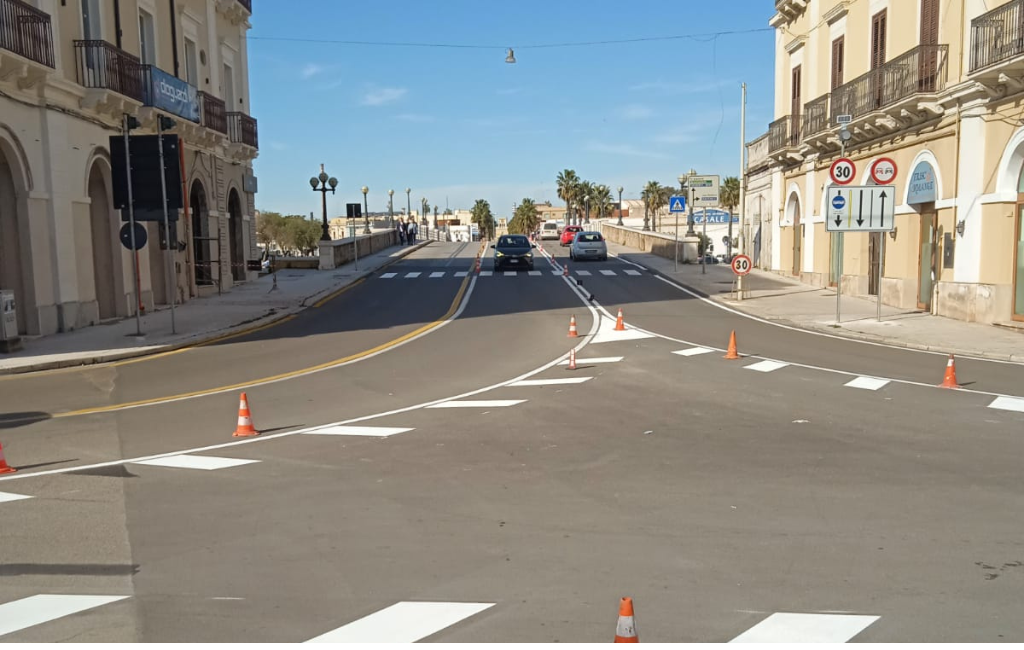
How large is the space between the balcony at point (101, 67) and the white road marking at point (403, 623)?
20209 mm

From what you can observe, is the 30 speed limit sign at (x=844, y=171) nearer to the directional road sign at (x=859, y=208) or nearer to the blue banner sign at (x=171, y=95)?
the directional road sign at (x=859, y=208)

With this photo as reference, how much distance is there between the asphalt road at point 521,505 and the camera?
4.82 metres

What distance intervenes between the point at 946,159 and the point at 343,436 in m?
18.0

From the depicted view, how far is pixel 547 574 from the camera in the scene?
5.39 metres

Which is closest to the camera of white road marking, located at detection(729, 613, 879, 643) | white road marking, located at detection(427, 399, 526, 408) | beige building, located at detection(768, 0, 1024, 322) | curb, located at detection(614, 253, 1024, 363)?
white road marking, located at detection(729, 613, 879, 643)

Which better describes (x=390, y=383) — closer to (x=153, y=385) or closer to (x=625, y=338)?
(x=153, y=385)

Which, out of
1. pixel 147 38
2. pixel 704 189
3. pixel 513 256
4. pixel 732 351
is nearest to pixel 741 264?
pixel 732 351

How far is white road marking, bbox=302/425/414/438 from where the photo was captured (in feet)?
31.8

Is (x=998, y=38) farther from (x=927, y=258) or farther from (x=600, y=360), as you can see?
(x=600, y=360)

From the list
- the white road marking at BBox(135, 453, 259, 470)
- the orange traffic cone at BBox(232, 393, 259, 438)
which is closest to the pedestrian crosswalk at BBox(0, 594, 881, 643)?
the white road marking at BBox(135, 453, 259, 470)

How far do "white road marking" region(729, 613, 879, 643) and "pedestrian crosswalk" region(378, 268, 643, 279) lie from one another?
32.8 m

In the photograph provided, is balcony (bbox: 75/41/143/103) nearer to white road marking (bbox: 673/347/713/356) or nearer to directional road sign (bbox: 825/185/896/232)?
white road marking (bbox: 673/347/713/356)

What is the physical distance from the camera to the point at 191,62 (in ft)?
96.3

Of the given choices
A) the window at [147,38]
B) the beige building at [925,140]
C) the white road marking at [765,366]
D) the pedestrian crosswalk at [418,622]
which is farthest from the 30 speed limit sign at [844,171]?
the window at [147,38]
